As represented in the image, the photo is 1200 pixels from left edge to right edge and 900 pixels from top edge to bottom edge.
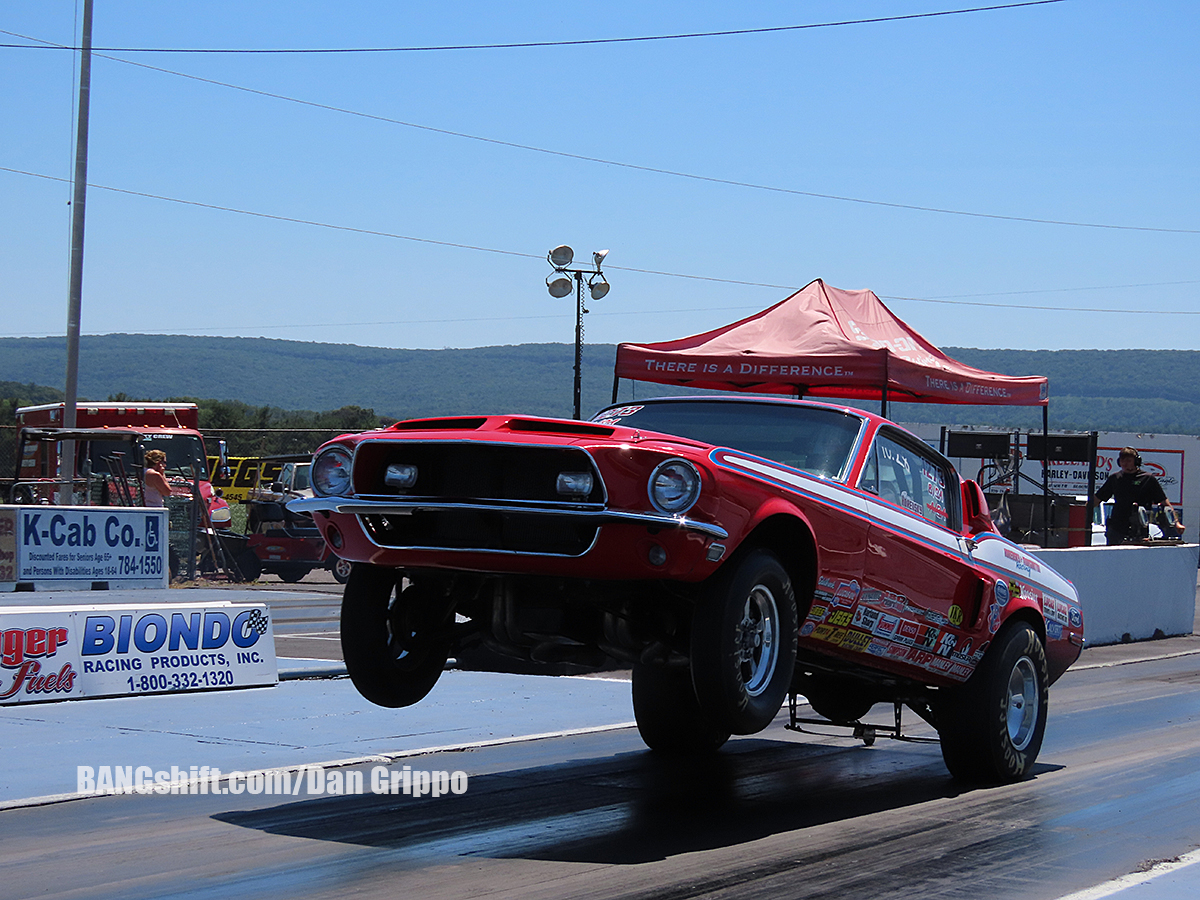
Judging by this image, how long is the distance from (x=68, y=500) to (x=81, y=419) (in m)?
5.60

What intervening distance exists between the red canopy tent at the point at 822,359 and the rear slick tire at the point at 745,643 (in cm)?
A: 1114

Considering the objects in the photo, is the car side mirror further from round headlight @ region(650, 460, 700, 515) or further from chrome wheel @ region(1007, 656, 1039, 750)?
round headlight @ region(650, 460, 700, 515)

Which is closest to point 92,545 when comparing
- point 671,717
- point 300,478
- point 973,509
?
point 300,478

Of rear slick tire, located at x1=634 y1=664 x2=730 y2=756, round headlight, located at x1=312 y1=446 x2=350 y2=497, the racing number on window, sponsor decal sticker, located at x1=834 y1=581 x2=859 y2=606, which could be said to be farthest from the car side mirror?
round headlight, located at x1=312 y1=446 x2=350 y2=497

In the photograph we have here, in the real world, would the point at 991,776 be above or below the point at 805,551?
below

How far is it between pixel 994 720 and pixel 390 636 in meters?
3.18

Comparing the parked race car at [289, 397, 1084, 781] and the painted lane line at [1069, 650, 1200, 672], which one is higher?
the parked race car at [289, 397, 1084, 781]

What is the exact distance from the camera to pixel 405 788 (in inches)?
277

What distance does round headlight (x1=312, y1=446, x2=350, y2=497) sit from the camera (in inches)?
238

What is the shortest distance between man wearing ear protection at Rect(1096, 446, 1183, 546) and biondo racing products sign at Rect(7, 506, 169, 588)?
12.1m

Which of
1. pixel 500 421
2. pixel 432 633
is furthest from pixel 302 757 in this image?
pixel 500 421

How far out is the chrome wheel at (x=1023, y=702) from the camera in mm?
7723

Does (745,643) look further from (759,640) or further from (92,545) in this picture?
(92,545)

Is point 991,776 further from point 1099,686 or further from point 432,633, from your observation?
point 1099,686
